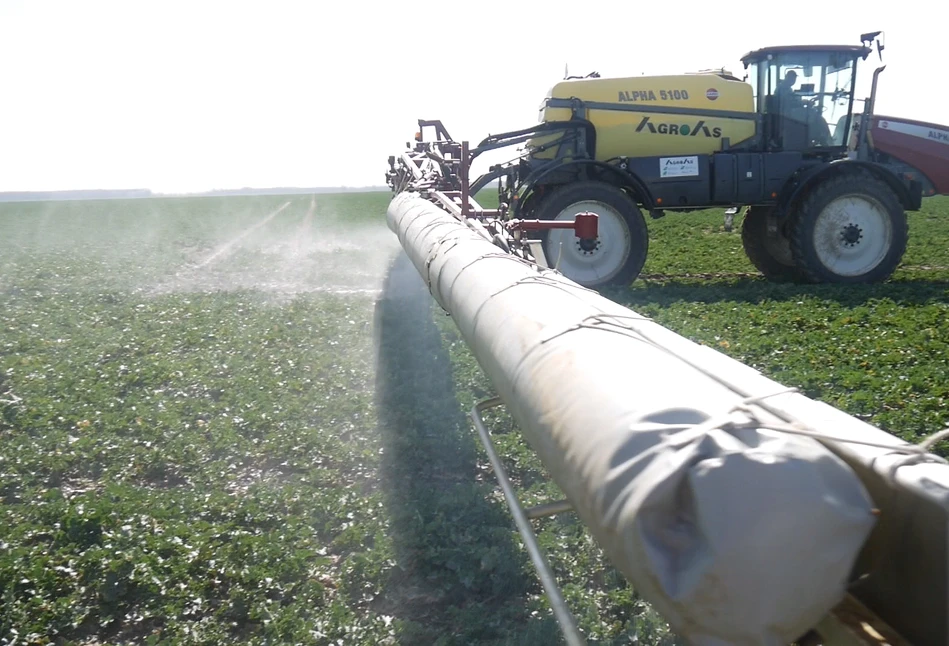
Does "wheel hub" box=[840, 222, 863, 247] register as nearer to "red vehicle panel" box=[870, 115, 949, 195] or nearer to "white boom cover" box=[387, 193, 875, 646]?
"red vehicle panel" box=[870, 115, 949, 195]

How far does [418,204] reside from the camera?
844cm

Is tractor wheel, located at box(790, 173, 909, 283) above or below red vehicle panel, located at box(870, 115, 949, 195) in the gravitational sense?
below

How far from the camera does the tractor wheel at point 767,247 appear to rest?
12016 mm

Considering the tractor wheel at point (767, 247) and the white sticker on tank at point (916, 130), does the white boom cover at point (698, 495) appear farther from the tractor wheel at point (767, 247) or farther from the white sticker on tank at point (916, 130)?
the white sticker on tank at point (916, 130)

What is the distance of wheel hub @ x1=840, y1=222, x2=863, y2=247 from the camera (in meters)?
11.2

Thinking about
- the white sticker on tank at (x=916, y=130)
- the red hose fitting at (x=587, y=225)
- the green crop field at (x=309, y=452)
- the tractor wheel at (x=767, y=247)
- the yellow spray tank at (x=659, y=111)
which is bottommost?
the green crop field at (x=309, y=452)

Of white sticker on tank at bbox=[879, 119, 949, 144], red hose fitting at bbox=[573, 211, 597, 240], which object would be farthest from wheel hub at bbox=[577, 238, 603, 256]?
red hose fitting at bbox=[573, 211, 597, 240]

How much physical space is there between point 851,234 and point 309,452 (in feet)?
26.6

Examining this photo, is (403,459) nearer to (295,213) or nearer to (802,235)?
(802,235)

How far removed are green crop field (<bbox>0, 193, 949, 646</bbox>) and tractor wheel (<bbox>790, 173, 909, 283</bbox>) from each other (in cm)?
44

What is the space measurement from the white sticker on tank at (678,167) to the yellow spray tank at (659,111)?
0.24 meters

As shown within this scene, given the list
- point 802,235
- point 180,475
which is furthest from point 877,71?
point 180,475

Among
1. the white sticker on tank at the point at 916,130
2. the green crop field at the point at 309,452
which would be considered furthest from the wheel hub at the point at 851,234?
the white sticker on tank at the point at 916,130

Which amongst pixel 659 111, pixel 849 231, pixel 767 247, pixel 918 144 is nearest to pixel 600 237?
pixel 659 111
